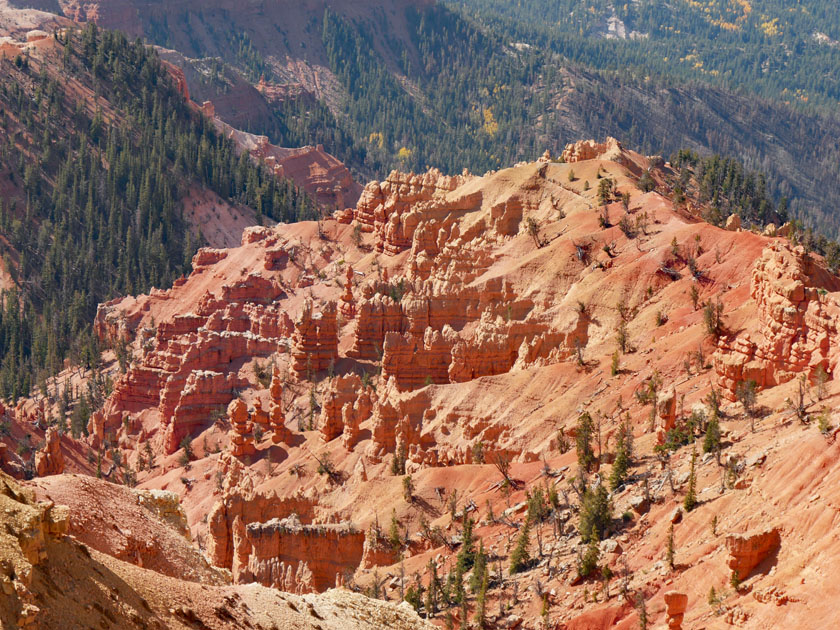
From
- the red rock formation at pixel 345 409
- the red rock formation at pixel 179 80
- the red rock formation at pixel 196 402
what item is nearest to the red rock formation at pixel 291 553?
the red rock formation at pixel 345 409

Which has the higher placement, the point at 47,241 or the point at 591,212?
the point at 591,212

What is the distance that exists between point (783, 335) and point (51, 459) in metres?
37.5

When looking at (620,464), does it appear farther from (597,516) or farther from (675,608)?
(675,608)

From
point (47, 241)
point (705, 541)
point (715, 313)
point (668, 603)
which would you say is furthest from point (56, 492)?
point (47, 241)

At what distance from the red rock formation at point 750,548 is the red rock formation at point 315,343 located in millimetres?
44304

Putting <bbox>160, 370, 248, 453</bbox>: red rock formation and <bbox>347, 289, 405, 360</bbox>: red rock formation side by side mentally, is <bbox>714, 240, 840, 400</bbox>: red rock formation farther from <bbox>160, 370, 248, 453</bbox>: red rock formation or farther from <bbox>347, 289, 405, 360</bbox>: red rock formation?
<bbox>160, 370, 248, 453</bbox>: red rock formation

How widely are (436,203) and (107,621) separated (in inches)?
2657

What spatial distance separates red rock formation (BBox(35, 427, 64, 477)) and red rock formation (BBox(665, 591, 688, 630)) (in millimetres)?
39900

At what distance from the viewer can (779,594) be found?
31.5 meters

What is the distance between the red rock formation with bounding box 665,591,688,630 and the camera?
3278 centimetres

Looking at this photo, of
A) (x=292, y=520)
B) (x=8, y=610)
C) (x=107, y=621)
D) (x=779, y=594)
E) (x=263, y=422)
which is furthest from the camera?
(x=263, y=422)

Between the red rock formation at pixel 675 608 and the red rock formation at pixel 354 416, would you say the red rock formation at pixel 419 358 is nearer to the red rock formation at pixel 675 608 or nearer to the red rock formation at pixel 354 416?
the red rock formation at pixel 354 416

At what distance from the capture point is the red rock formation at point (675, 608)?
1291 inches

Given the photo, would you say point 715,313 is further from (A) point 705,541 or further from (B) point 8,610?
(B) point 8,610
